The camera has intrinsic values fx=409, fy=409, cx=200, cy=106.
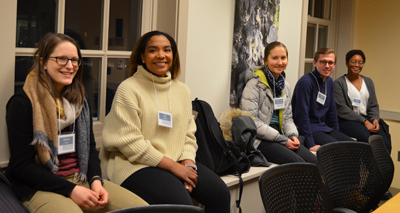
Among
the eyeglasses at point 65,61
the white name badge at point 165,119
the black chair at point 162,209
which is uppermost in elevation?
the eyeglasses at point 65,61

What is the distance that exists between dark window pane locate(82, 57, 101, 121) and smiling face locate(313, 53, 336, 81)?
229cm

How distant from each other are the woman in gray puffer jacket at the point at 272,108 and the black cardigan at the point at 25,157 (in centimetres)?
188

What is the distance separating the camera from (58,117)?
6.70 ft

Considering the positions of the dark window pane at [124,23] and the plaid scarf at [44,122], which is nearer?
the plaid scarf at [44,122]

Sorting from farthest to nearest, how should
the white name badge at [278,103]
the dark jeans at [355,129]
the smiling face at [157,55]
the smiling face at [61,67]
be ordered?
the dark jeans at [355,129]
the white name badge at [278,103]
the smiling face at [157,55]
the smiling face at [61,67]

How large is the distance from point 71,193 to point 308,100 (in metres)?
2.70

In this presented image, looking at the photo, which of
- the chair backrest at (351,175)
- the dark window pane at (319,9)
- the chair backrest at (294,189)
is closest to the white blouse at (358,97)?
the dark window pane at (319,9)

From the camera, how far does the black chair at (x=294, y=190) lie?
1.68 metres

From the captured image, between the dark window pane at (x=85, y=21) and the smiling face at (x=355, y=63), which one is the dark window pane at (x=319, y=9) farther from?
the dark window pane at (x=85, y=21)

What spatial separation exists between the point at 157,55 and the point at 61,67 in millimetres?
657

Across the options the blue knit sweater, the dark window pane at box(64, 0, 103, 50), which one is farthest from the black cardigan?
the blue knit sweater

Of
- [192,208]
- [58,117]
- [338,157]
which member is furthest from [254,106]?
[192,208]

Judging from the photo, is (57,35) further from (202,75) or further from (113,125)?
(202,75)

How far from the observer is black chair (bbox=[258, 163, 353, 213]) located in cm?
168
